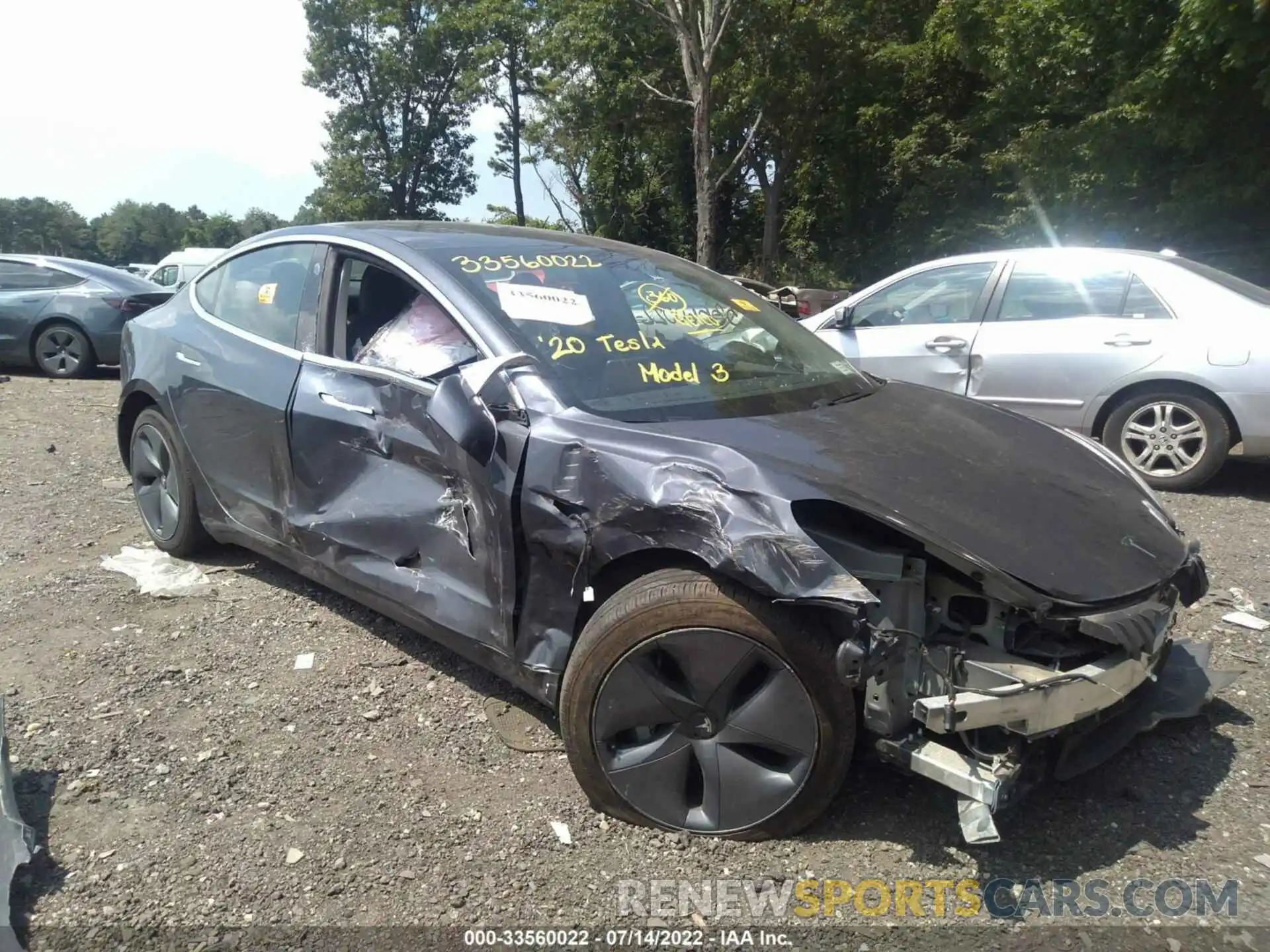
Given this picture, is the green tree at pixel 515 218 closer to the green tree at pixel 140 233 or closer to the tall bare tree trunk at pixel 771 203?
the tall bare tree trunk at pixel 771 203

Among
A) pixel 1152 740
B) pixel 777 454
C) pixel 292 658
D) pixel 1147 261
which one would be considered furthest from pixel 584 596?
pixel 1147 261

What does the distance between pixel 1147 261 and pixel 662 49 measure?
57.9 ft

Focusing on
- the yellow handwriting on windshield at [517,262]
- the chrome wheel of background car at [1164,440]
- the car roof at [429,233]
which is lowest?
the chrome wheel of background car at [1164,440]

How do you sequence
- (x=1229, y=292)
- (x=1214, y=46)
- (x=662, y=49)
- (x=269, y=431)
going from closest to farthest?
(x=269, y=431) < (x=1229, y=292) < (x=1214, y=46) < (x=662, y=49)

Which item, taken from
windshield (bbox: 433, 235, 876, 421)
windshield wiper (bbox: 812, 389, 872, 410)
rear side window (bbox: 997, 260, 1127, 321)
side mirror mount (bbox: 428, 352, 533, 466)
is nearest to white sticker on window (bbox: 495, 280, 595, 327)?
windshield (bbox: 433, 235, 876, 421)

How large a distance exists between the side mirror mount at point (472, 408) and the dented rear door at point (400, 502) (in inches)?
2.1

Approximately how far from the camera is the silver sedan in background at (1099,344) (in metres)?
5.81

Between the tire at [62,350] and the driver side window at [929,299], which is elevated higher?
the driver side window at [929,299]

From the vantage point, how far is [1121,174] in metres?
14.2

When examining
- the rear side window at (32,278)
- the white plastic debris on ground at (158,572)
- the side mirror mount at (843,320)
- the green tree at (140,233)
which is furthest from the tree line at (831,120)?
the green tree at (140,233)

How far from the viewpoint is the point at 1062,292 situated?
6.41 metres

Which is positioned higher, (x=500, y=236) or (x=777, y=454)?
(x=500, y=236)

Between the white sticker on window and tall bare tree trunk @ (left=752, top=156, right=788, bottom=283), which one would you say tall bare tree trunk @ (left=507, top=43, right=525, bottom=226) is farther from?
the white sticker on window

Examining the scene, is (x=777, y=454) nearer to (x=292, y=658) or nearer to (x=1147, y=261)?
(x=292, y=658)
